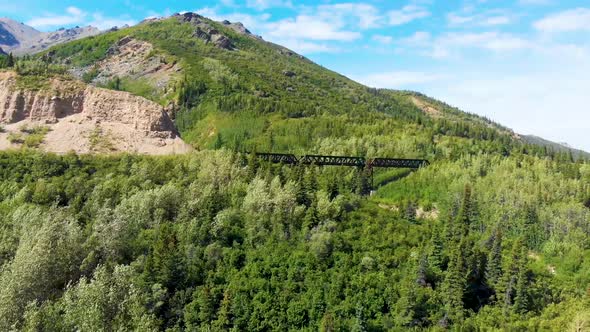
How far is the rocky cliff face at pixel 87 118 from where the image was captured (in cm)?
11650

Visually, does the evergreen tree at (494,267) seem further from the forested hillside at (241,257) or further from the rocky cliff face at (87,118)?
the rocky cliff face at (87,118)

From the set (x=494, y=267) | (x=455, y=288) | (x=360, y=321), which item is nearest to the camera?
(x=360, y=321)

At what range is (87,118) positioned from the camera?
122188mm

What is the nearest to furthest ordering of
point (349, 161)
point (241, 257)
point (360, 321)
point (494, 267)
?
point (360, 321), point (241, 257), point (494, 267), point (349, 161)

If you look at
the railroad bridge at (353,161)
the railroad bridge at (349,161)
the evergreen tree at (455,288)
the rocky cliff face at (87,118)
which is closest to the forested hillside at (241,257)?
the evergreen tree at (455,288)

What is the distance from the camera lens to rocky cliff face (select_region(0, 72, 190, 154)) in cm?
11650

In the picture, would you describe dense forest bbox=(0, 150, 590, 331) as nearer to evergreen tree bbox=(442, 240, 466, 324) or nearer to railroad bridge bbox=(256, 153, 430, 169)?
evergreen tree bbox=(442, 240, 466, 324)

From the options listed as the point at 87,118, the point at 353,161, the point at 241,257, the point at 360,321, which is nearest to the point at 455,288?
the point at 360,321

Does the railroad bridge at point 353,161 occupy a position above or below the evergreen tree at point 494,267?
above

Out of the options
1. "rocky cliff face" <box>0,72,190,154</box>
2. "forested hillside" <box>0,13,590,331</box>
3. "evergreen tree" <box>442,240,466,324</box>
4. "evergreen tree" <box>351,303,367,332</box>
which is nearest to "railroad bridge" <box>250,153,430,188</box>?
"forested hillside" <box>0,13,590,331</box>

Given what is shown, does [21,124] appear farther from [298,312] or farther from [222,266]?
[298,312]

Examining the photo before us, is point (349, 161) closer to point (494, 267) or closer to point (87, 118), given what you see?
point (494, 267)

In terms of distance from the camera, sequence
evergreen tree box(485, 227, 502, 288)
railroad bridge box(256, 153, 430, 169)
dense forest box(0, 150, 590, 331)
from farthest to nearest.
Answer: railroad bridge box(256, 153, 430, 169) < evergreen tree box(485, 227, 502, 288) < dense forest box(0, 150, 590, 331)

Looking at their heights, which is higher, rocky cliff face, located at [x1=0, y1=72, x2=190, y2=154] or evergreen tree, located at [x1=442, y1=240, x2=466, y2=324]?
rocky cliff face, located at [x1=0, y1=72, x2=190, y2=154]
